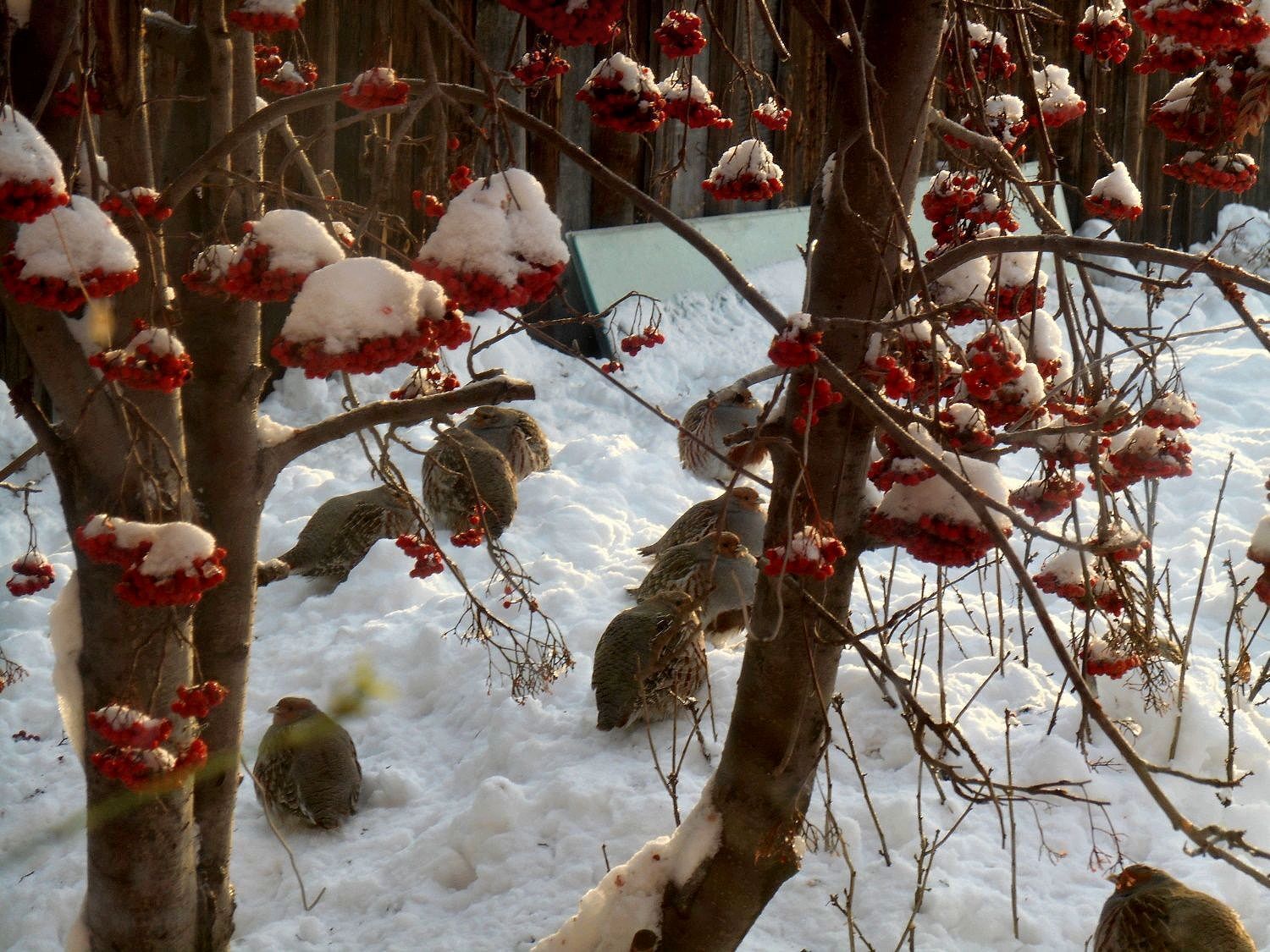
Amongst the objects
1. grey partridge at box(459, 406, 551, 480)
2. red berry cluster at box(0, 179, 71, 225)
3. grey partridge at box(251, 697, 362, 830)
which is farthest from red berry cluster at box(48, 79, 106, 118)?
grey partridge at box(459, 406, 551, 480)

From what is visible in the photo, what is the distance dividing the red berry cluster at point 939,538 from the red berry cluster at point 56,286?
1.14 metres

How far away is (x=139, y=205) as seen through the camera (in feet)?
6.21

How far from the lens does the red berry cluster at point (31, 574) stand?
10.1 ft

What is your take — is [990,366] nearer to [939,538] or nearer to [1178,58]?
[939,538]

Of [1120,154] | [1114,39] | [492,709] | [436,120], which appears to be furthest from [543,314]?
[436,120]

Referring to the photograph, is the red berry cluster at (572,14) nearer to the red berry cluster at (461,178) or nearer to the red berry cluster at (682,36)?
the red berry cluster at (461,178)

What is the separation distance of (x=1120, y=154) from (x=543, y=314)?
5.08m

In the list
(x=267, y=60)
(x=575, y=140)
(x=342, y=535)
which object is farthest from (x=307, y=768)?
Answer: (x=575, y=140)

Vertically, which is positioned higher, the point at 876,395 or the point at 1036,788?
the point at 876,395

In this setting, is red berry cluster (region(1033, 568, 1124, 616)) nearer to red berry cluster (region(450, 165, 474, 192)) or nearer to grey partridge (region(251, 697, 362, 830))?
red berry cluster (region(450, 165, 474, 192))

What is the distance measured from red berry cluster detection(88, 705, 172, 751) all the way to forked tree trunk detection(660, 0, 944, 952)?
1.04 meters

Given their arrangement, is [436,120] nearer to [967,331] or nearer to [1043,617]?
[1043,617]

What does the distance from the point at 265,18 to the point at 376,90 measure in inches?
24.2

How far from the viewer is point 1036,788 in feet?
5.09
